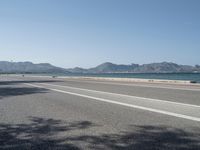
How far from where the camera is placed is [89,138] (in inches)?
255

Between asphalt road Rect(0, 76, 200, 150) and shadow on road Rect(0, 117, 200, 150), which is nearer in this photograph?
shadow on road Rect(0, 117, 200, 150)

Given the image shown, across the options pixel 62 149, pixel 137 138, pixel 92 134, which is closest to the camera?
pixel 62 149

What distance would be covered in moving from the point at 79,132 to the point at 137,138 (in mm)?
1447

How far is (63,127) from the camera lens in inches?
307

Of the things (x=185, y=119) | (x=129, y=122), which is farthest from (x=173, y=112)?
(x=129, y=122)

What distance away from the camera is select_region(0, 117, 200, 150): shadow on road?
5.77 m

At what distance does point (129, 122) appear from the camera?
827cm

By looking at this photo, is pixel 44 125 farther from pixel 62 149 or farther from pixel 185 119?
pixel 185 119

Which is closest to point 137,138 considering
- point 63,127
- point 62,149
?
point 62,149

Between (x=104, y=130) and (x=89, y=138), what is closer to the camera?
(x=89, y=138)

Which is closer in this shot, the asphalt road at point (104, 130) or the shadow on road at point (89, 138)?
the shadow on road at point (89, 138)

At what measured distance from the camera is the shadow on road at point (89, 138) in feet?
18.9

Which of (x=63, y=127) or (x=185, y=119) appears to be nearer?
(x=63, y=127)

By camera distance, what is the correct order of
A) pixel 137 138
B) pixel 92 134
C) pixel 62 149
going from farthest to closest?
1. pixel 92 134
2. pixel 137 138
3. pixel 62 149
